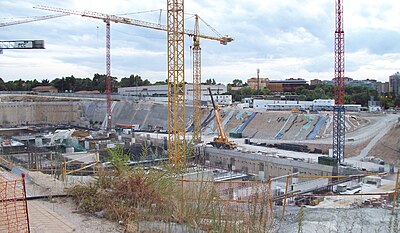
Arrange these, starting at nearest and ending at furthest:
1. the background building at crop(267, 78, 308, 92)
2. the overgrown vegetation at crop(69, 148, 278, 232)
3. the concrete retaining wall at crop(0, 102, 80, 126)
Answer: the overgrown vegetation at crop(69, 148, 278, 232), the concrete retaining wall at crop(0, 102, 80, 126), the background building at crop(267, 78, 308, 92)

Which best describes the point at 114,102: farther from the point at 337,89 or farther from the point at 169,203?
the point at 169,203

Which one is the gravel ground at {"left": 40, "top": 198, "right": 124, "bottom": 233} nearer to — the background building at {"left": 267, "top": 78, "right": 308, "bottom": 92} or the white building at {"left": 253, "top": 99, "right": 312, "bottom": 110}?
the white building at {"left": 253, "top": 99, "right": 312, "bottom": 110}

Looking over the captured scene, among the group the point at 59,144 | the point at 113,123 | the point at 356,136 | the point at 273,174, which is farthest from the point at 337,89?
the point at 113,123

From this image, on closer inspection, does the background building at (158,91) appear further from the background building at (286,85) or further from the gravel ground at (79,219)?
the gravel ground at (79,219)

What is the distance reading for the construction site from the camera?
5.57 m

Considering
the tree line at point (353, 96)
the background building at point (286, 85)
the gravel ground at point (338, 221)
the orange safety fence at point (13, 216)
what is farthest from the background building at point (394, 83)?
the orange safety fence at point (13, 216)

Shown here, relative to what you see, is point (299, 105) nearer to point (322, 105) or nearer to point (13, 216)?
point (322, 105)

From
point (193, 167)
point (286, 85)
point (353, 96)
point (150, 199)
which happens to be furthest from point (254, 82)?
point (150, 199)

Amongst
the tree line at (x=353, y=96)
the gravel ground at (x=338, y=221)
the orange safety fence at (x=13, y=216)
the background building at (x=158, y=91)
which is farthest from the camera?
the background building at (x=158, y=91)

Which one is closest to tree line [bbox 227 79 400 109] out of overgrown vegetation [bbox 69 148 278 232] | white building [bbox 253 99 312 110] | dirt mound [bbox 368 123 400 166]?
white building [bbox 253 99 312 110]

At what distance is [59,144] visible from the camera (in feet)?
112

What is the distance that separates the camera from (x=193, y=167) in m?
16.8

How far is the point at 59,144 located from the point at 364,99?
42.3 meters

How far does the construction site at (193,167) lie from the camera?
18.3ft
